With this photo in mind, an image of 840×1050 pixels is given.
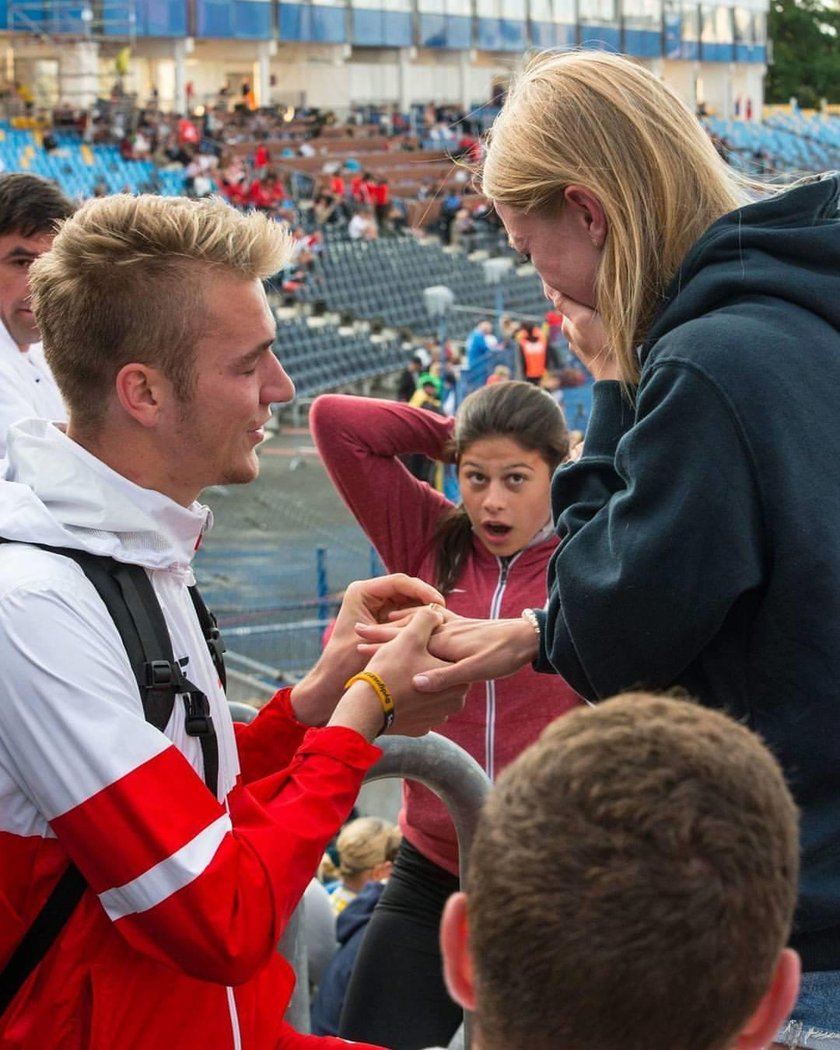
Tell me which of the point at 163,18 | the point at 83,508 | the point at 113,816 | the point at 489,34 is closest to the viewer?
the point at 113,816

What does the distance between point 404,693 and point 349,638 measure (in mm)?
279

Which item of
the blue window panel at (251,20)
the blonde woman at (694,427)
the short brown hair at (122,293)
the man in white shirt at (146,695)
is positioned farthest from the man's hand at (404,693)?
the blue window panel at (251,20)

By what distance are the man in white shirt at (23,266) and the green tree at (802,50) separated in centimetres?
6876

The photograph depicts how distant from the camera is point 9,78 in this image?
36.5 m

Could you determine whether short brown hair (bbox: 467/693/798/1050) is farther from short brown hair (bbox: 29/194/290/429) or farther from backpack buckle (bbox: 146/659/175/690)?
short brown hair (bbox: 29/194/290/429)

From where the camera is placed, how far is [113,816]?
1681mm

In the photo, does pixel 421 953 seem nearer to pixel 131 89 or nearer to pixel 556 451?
pixel 556 451

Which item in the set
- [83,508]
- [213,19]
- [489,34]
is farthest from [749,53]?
[83,508]

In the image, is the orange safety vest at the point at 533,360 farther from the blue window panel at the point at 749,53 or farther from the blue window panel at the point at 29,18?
the blue window panel at the point at 749,53

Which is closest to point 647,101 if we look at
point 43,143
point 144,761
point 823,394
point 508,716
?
point 823,394

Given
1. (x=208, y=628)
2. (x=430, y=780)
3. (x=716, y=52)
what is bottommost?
(x=716, y=52)

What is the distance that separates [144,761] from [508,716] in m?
1.42

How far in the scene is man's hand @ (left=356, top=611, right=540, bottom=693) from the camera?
1973mm

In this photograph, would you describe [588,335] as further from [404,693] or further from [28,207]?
[28,207]
